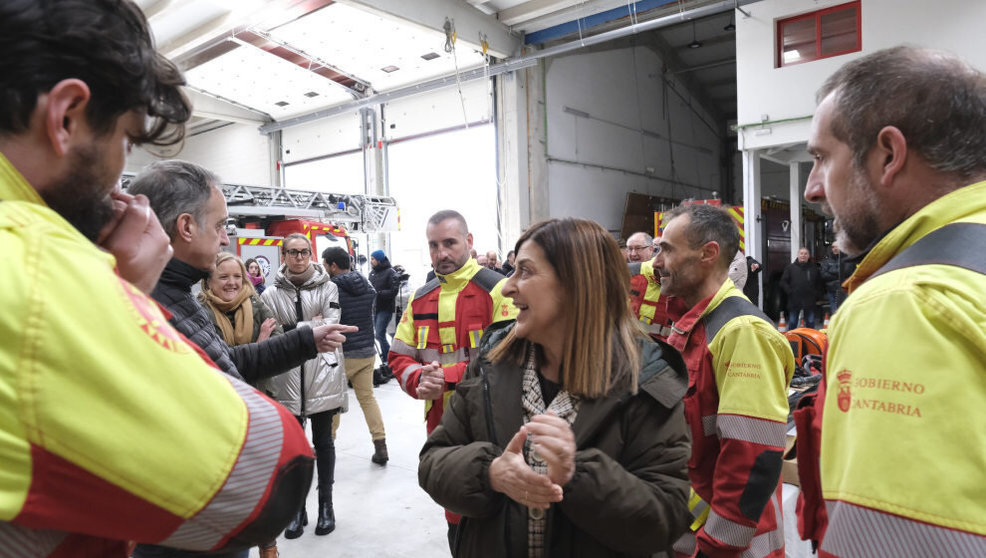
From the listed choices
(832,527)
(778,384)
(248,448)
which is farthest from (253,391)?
(778,384)

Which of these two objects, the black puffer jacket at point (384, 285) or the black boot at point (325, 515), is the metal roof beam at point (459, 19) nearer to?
the black puffer jacket at point (384, 285)

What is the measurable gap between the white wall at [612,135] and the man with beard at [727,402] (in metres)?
10.9

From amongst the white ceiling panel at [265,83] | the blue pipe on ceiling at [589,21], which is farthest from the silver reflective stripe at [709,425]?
the white ceiling panel at [265,83]

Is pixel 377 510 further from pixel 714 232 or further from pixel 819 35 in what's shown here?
pixel 819 35

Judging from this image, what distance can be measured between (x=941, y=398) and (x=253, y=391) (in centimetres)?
92

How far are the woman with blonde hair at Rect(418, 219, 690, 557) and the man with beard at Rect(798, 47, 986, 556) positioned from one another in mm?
585

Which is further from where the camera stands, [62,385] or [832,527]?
[832,527]

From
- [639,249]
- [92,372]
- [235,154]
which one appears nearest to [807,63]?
[639,249]

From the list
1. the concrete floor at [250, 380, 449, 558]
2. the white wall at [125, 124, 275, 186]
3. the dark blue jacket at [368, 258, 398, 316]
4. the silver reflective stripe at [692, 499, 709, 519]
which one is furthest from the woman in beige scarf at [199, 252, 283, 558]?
the white wall at [125, 124, 275, 186]

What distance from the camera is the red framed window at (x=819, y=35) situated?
32.2ft

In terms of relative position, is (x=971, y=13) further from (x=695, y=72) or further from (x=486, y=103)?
(x=695, y=72)

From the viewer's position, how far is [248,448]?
0.69 meters

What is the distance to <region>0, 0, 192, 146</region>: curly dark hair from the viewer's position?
69cm

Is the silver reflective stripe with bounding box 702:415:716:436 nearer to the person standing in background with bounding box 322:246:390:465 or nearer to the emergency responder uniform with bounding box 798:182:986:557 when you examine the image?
the emergency responder uniform with bounding box 798:182:986:557
